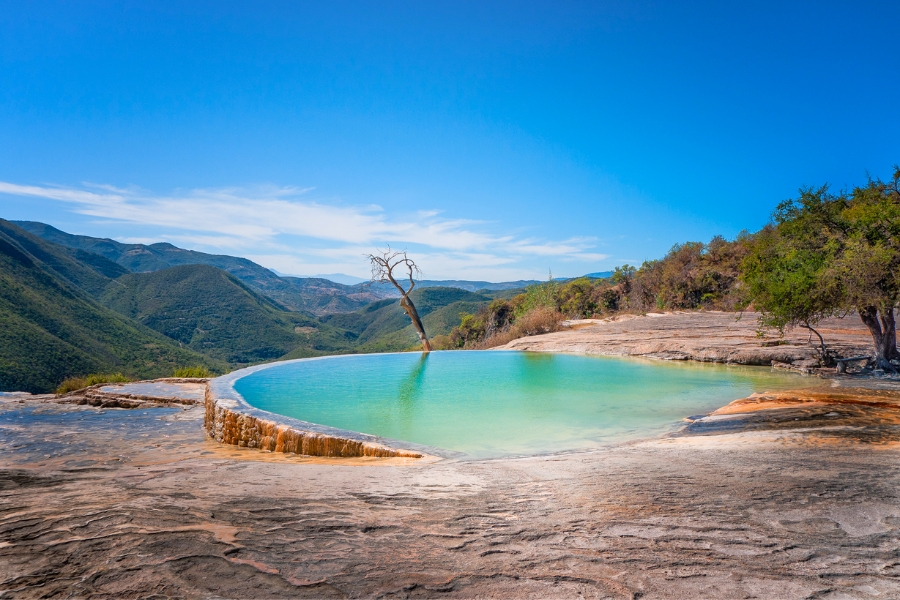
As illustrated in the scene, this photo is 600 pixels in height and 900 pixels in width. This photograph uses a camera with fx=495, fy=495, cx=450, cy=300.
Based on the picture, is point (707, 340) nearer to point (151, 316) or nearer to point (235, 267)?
point (151, 316)

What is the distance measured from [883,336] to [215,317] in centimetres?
7151

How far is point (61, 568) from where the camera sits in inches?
57.0

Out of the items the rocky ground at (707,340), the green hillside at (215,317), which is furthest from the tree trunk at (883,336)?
the green hillside at (215,317)

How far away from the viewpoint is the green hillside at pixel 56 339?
1064 inches

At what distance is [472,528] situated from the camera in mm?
2041

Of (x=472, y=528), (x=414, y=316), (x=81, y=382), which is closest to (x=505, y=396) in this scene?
(x=472, y=528)

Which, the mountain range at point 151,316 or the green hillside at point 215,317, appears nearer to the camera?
the mountain range at point 151,316

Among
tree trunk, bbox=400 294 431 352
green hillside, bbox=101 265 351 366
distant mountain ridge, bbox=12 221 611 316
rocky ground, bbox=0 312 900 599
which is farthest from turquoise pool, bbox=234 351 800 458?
distant mountain ridge, bbox=12 221 611 316

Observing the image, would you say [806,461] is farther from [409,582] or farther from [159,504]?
[159,504]

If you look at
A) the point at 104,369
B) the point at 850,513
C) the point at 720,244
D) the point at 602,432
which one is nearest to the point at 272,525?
the point at 850,513

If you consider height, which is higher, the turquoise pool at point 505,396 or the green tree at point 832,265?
the green tree at point 832,265

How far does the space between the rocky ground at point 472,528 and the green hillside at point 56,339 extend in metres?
30.0

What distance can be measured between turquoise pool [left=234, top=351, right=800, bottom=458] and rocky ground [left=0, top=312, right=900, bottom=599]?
1.67 m

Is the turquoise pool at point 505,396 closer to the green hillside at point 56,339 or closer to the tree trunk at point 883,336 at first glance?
the tree trunk at point 883,336
